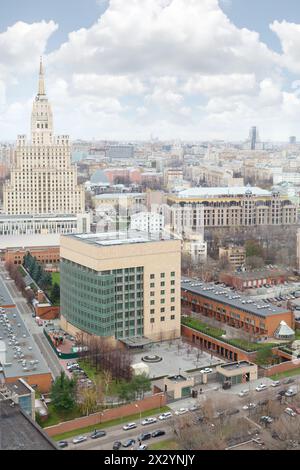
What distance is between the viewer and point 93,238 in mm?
7508

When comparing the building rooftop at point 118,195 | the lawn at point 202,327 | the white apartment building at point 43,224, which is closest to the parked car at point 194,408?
the lawn at point 202,327

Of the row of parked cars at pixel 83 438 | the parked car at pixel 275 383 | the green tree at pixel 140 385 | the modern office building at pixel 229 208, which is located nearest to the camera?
the row of parked cars at pixel 83 438

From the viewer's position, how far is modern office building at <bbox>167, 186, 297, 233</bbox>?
14406mm

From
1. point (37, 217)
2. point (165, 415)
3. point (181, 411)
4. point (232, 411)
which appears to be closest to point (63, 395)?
point (165, 415)

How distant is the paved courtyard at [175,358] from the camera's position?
6352mm

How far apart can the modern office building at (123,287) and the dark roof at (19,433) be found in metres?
2.45

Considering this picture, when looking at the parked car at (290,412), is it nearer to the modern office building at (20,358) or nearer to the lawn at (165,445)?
the lawn at (165,445)

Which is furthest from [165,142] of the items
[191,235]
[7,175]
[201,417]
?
[201,417]

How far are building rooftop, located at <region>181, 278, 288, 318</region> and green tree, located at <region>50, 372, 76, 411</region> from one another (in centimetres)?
261

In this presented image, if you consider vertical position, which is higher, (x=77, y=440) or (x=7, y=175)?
(x=7, y=175)

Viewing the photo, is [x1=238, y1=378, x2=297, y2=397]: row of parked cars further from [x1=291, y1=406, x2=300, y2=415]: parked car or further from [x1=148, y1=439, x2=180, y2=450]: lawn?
[x1=148, y1=439, x2=180, y2=450]: lawn

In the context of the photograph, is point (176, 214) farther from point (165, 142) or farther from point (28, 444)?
point (165, 142)

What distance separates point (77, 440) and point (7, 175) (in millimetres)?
18601

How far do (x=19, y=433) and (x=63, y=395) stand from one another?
119 cm
